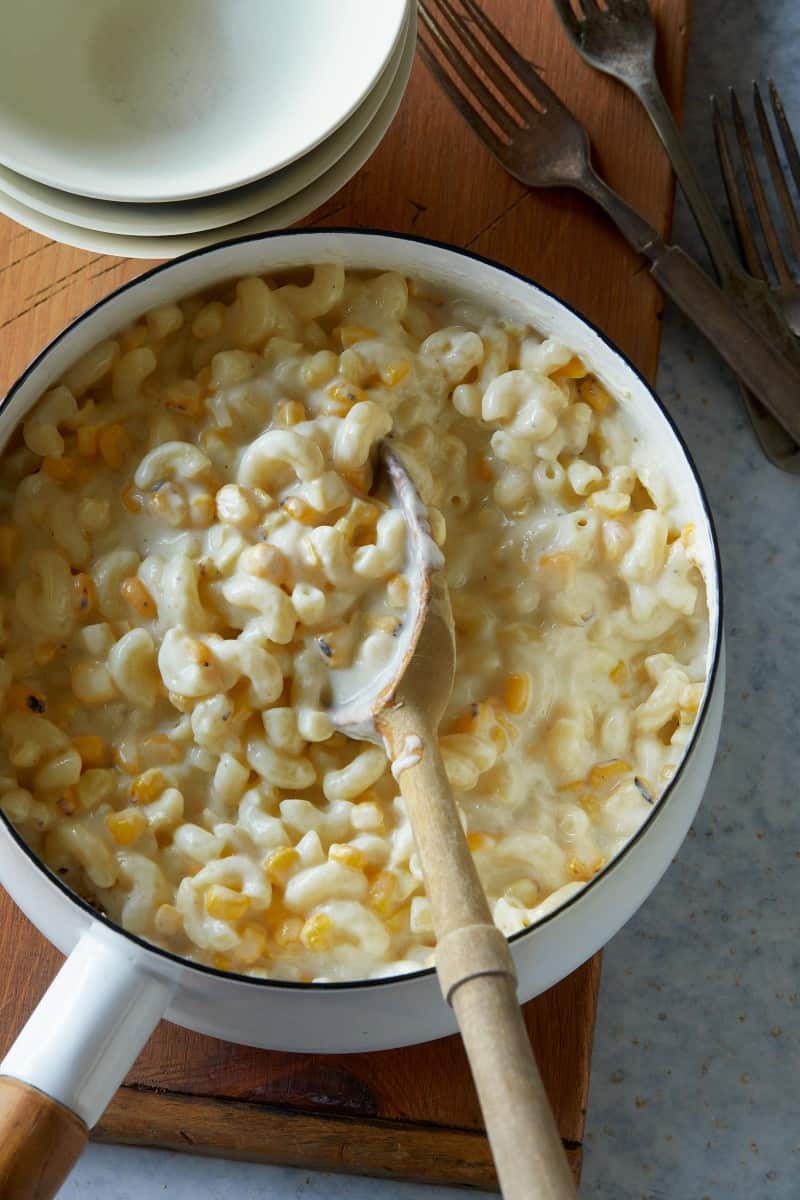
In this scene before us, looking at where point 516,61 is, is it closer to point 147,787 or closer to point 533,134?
point 533,134

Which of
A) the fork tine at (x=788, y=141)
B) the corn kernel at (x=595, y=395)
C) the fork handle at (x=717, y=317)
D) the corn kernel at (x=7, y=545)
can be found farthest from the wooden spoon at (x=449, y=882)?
the fork tine at (x=788, y=141)

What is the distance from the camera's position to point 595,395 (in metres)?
1.31

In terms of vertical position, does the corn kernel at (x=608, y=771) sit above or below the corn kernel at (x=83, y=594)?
below

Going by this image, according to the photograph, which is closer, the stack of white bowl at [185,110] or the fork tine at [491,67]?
the stack of white bowl at [185,110]

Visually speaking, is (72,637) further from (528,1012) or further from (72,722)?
(528,1012)

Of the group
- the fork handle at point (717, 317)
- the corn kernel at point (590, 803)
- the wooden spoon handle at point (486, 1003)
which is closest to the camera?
the wooden spoon handle at point (486, 1003)

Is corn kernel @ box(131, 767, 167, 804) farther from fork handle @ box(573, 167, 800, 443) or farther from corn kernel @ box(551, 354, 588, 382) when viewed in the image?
fork handle @ box(573, 167, 800, 443)

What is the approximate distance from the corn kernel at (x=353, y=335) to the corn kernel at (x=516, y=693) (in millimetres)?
360

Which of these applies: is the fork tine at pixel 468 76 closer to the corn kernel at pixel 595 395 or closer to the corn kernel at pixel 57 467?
the corn kernel at pixel 595 395

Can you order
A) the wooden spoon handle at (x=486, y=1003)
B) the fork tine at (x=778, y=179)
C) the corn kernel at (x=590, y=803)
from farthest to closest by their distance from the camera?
the fork tine at (x=778, y=179) → the corn kernel at (x=590, y=803) → the wooden spoon handle at (x=486, y=1003)

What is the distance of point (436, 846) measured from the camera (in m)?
0.96

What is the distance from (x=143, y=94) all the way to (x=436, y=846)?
85 centimetres

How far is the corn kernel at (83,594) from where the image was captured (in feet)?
4.02

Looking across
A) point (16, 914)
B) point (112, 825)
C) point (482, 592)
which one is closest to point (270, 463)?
point (482, 592)
